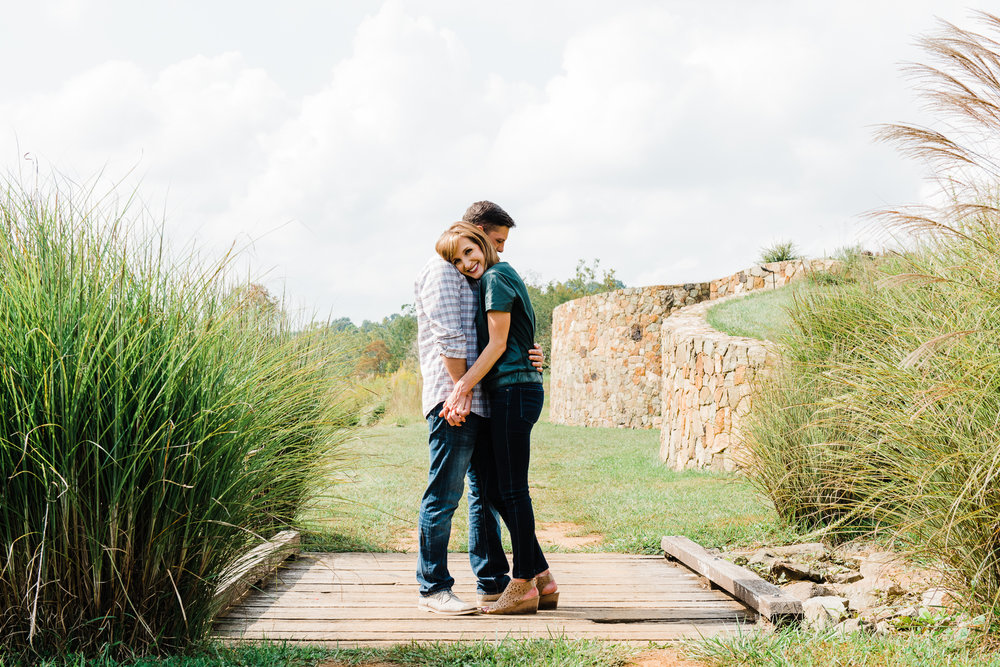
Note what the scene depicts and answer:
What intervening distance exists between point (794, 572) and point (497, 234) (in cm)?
275

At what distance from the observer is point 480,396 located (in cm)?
338

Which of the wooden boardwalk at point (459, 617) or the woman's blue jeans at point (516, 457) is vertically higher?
the woman's blue jeans at point (516, 457)

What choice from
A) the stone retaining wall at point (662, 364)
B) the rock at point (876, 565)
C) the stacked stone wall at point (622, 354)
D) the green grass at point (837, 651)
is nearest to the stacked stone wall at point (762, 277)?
the stone retaining wall at point (662, 364)

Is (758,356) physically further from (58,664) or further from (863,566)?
(58,664)

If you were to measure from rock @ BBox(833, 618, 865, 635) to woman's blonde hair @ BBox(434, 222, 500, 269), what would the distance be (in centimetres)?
216

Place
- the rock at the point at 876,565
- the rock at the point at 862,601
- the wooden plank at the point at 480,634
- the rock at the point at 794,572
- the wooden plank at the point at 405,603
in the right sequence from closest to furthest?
the wooden plank at the point at 480,634
the wooden plank at the point at 405,603
the rock at the point at 862,601
the rock at the point at 876,565
the rock at the point at 794,572

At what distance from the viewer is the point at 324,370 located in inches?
199

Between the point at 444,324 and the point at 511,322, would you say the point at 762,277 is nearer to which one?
the point at 511,322

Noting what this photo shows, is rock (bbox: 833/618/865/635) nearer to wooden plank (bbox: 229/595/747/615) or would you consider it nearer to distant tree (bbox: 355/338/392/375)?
wooden plank (bbox: 229/595/747/615)

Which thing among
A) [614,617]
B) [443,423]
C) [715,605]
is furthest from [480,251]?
[715,605]

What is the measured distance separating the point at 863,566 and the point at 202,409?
12.3ft

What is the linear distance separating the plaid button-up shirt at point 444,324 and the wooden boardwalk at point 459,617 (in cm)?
92

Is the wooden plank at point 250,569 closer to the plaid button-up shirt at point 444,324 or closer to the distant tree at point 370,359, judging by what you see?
the plaid button-up shirt at point 444,324

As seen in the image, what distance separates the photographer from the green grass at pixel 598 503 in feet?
17.2
